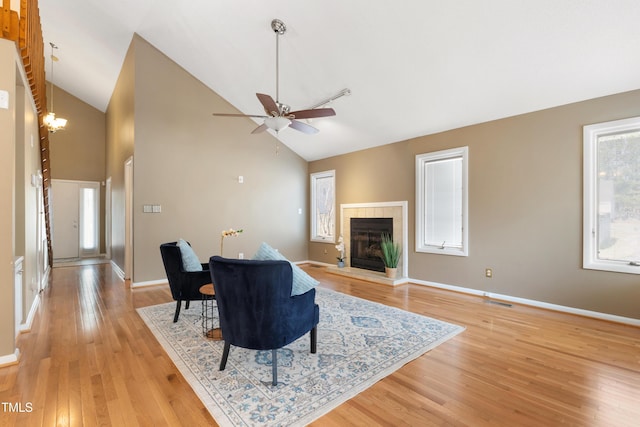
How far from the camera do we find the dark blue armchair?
2113 millimetres

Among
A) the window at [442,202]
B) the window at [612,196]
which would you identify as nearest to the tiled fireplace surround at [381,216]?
the window at [442,202]

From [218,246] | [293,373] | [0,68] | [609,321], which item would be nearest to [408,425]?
[293,373]

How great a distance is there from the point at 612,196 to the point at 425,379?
127 inches

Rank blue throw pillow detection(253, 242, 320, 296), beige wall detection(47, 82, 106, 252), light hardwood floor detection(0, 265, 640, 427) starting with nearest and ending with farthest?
light hardwood floor detection(0, 265, 640, 427) < blue throw pillow detection(253, 242, 320, 296) < beige wall detection(47, 82, 106, 252)

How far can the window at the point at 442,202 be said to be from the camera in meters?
4.83

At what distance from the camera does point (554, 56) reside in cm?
318

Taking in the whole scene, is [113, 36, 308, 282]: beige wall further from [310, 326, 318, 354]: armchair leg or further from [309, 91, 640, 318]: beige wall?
[310, 326, 318, 354]: armchair leg

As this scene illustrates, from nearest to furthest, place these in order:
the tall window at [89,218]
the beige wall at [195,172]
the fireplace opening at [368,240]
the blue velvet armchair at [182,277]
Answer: the blue velvet armchair at [182,277], the beige wall at [195,172], the fireplace opening at [368,240], the tall window at [89,218]

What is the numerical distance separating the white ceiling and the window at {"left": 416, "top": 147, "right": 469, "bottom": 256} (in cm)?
55

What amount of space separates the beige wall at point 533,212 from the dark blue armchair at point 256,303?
343 cm

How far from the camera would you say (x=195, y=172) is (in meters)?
5.61

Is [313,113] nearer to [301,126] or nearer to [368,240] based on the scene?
[301,126]

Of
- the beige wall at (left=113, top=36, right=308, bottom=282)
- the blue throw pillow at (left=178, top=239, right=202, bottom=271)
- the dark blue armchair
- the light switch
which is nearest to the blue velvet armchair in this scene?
the blue throw pillow at (left=178, top=239, right=202, bottom=271)

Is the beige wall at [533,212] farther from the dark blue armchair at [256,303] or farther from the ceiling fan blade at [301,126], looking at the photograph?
the dark blue armchair at [256,303]
